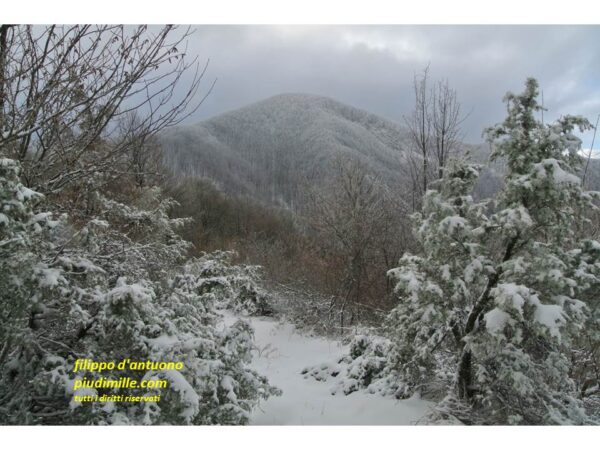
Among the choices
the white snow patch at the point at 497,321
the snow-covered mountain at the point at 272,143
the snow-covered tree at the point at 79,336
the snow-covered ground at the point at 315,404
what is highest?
the snow-covered mountain at the point at 272,143

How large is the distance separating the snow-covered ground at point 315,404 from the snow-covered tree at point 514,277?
746mm

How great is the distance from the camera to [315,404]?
5.49 meters

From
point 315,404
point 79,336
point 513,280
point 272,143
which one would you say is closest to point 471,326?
point 513,280

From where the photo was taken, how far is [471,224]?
14.5 ft

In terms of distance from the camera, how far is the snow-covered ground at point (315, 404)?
4.73 metres

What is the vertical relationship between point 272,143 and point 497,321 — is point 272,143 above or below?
above

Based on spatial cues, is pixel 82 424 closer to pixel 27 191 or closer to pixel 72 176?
pixel 27 191

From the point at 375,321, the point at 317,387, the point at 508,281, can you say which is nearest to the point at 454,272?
the point at 508,281

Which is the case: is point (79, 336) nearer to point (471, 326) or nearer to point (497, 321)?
point (497, 321)

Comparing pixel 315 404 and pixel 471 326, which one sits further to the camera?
pixel 315 404

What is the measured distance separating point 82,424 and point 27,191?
1837 millimetres

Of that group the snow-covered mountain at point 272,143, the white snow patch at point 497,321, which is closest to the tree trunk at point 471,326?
the white snow patch at point 497,321

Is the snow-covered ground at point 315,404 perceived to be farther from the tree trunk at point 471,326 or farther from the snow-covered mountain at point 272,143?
the snow-covered mountain at point 272,143

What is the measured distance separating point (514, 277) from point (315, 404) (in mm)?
3104
